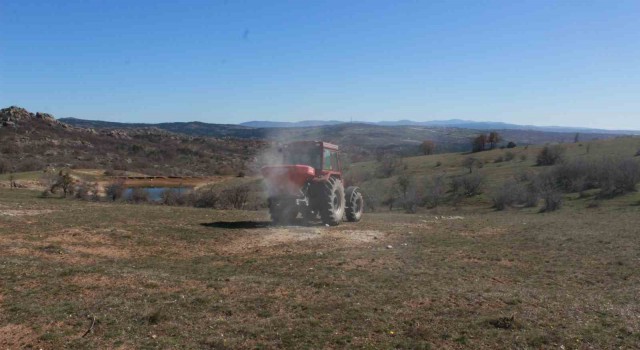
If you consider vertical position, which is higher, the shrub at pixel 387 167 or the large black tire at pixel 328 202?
the large black tire at pixel 328 202

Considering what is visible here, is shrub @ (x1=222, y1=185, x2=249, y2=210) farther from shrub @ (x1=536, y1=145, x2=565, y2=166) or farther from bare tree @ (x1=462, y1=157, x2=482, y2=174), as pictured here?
shrub @ (x1=536, y1=145, x2=565, y2=166)

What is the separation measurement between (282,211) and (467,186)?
27.4m

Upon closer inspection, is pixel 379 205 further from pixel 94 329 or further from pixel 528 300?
pixel 94 329

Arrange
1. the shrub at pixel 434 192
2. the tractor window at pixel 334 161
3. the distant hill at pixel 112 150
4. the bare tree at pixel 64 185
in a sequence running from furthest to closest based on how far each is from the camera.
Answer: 1. the distant hill at pixel 112 150
2. the shrub at pixel 434 192
3. the bare tree at pixel 64 185
4. the tractor window at pixel 334 161

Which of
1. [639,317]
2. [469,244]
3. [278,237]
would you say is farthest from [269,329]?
[469,244]

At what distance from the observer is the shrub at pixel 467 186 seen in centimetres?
4138

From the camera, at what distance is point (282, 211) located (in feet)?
57.8

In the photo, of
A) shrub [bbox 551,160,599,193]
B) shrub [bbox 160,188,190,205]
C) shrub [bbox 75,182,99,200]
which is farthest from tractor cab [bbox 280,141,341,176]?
shrub [bbox 551,160,599,193]

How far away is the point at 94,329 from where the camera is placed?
6.39 m

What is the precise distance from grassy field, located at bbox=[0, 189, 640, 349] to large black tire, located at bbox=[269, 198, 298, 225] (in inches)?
60.4

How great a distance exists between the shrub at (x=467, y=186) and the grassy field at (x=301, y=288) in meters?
25.4

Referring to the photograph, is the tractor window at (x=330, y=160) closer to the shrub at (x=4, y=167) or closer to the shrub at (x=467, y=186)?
the shrub at (x=467, y=186)

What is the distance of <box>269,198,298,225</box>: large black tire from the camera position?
17.2 m

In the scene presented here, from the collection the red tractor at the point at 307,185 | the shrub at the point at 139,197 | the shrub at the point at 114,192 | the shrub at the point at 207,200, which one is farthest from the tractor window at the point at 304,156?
the shrub at the point at 114,192
